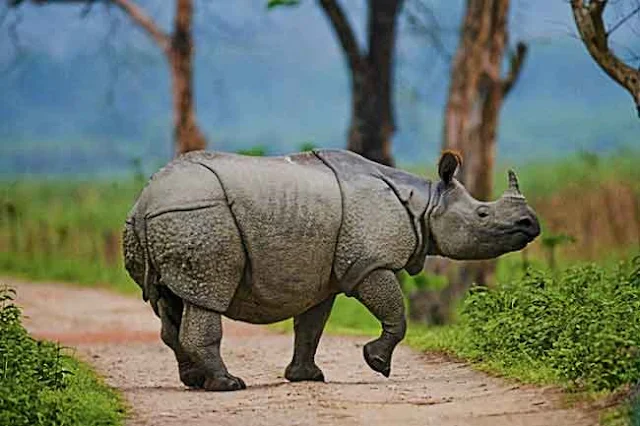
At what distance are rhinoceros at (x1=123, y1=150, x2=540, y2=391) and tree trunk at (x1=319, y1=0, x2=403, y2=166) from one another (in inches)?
413

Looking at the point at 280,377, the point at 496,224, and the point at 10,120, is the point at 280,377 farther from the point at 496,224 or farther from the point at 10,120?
the point at 10,120

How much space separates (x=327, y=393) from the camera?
9.23 meters

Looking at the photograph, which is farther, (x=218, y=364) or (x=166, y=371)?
(x=166, y=371)

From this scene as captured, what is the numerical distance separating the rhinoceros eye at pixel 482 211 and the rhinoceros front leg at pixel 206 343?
1.77 metres

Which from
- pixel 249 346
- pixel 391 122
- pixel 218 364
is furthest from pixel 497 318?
pixel 391 122

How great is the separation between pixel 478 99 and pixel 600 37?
24.6ft

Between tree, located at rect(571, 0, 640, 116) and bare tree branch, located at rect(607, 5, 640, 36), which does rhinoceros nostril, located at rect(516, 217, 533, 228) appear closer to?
tree, located at rect(571, 0, 640, 116)

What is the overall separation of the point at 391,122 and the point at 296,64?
2618 cm

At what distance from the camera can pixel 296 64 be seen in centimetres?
4691

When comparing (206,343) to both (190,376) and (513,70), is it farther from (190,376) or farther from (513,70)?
(513,70)

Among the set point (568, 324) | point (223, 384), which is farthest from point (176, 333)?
point (568, 324)

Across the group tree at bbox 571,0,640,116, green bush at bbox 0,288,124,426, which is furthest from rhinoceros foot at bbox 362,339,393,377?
tree at bbox 571,0,640,116

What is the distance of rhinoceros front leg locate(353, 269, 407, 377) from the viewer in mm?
9516

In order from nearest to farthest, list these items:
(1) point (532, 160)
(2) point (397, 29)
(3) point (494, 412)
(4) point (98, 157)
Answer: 1. (3) point (494, 412)
2. (2) point (397, 29)
3. (1) point (532, 160)
4. (4) point (98, 157)
